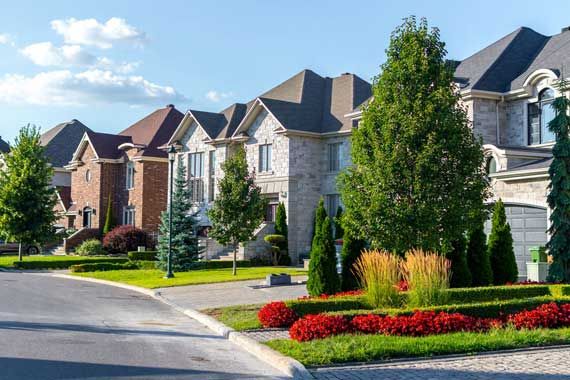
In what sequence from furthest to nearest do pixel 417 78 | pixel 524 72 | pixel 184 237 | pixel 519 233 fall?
1. pixel 184 237
2. pixel 524 72
3. pixel 519 233
4. pixel 417 78

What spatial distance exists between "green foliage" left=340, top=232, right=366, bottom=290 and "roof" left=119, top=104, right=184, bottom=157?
3094 cm

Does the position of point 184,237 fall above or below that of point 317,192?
below

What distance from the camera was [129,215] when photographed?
166 feet

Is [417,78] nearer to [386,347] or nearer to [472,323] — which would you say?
[472,323]

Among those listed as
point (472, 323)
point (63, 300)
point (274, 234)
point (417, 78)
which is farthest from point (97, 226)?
point (472, 323)

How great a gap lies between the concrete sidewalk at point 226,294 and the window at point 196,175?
19.0 m

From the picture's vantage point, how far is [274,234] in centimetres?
3834

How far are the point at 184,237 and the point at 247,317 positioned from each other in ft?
63.1

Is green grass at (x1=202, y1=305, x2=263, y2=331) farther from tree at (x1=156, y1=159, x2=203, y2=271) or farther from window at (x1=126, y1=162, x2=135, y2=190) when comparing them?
window at (x1=126, y1=162, x2=135, y2=190)

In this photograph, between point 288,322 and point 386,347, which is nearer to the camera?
point 386,347

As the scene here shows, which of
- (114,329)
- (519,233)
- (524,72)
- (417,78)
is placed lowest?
(114,329)

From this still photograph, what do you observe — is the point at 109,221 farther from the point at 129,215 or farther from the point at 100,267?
the point at 100,267

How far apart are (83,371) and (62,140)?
57840mm

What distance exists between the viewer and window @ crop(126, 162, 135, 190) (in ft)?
166
